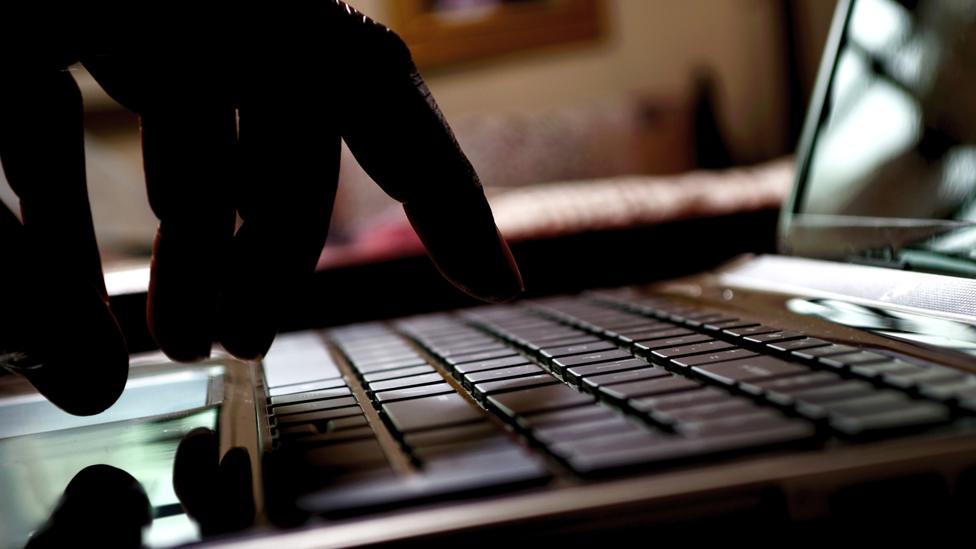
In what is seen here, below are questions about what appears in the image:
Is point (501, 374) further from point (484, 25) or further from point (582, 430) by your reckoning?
point (484, 25)

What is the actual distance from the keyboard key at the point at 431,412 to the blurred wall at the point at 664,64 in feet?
7.33

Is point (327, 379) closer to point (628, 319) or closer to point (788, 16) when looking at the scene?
point (628, 319)

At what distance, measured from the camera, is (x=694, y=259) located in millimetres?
979

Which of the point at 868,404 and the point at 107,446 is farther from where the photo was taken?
the point at 107,446

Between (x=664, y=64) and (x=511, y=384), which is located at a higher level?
(x=664, y=64)

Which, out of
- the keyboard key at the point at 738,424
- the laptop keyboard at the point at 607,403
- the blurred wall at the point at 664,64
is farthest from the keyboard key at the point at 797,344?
the blurred wall at the point at 664,64

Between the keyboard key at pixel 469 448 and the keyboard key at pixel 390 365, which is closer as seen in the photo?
the keyboard key at pixel 469 448

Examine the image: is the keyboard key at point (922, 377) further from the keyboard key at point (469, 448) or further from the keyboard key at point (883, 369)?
the keyboard key at point (469, 448)

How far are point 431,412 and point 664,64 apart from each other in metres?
2.48

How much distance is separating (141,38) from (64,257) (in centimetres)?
13

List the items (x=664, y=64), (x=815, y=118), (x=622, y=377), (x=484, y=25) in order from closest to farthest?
(x=622, y=377) → (x=815, y=118) → (x=484, y=25) → (x=664, y=64)

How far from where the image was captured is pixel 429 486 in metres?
0.24

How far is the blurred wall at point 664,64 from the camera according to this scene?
2553mm

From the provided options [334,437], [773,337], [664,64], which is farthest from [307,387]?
[664,64]
